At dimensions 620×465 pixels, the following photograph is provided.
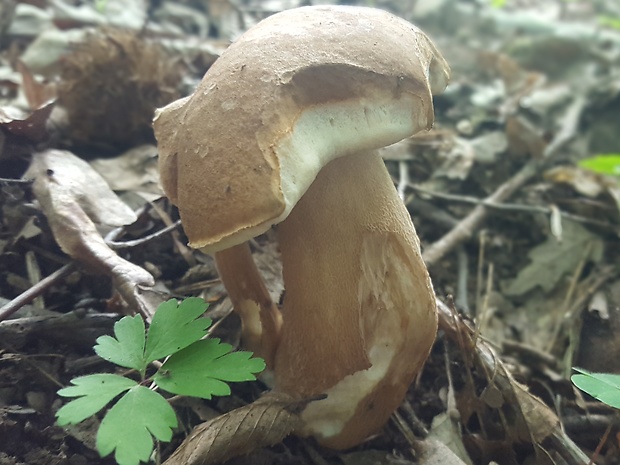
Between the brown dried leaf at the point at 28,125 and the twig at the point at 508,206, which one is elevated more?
the brown dried leaf at the point at 28,125

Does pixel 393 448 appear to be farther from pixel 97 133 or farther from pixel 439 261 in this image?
pixel 97 133

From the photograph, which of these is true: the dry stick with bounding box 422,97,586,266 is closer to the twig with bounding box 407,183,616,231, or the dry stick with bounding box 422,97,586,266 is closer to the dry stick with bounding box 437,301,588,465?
the twig with bounding box 407,183,616,231

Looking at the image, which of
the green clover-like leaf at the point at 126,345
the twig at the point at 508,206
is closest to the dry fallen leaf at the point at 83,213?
the green clover-like leaf at the point at 126,345

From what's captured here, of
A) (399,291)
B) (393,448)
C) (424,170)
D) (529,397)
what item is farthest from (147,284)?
(424,170)

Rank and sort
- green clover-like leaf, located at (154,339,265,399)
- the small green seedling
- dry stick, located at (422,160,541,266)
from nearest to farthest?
green clover-like leaf, located at (154,339,265,399) < the small green seedling < dry stick, located at (422,160,541,266)

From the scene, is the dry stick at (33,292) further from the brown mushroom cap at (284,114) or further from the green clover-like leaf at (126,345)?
the brown mushroom cap at (284,114)

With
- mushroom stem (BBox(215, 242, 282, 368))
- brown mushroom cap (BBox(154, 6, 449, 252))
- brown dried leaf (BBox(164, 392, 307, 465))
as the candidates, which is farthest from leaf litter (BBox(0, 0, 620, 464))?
brown mushroom cap (BBox(154, 6, 449, 252))

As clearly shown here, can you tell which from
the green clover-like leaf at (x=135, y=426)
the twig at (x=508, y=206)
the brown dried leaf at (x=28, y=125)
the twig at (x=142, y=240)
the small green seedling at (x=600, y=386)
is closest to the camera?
the green clover-like leaf at (x=135, y=426)
